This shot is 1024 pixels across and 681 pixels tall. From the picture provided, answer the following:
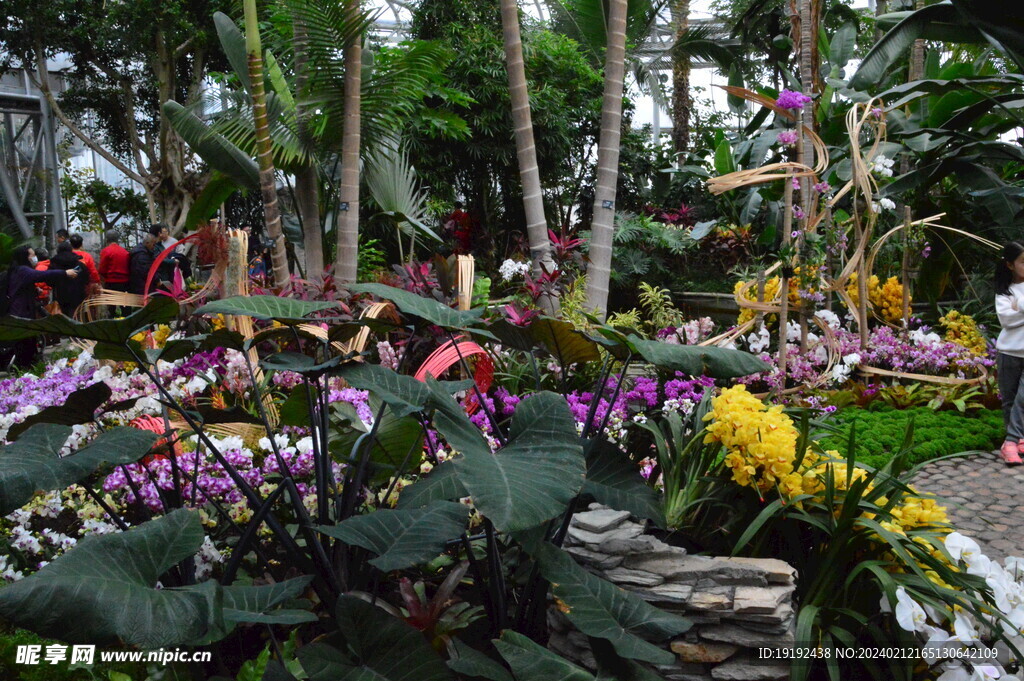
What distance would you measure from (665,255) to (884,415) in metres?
5.79

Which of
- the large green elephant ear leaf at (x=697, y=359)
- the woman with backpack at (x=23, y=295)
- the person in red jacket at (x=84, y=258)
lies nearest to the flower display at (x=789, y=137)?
the large green elephant ear leaf at (x=697, y=359)

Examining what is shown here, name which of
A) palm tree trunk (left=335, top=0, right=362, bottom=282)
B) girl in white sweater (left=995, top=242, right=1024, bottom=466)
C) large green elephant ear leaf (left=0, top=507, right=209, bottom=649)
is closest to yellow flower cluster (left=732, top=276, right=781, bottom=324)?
girl in white sweater (left=995, top=242, right=1024, bottom=466)

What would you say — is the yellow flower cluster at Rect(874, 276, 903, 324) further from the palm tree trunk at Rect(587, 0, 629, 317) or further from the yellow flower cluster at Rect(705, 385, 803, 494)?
the yellow flower cluster at Rect(705, 385, 803, 494)

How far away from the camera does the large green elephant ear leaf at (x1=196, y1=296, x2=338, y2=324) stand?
73.8 inches

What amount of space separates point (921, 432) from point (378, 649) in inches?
168

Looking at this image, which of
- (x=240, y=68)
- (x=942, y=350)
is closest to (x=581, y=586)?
(x=942, y=350)

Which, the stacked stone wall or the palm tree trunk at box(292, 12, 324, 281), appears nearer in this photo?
the stacked stone wall

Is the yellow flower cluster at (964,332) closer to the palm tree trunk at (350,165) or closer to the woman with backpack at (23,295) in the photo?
the palm tree trunk at (350,165)

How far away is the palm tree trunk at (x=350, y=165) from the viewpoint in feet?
18.7

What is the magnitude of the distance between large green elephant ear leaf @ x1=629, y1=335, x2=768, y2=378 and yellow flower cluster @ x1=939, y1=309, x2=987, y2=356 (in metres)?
5.05

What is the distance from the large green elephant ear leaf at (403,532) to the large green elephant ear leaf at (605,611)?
225 millimetres

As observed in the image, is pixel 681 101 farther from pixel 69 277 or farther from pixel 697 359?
pixel 697 359

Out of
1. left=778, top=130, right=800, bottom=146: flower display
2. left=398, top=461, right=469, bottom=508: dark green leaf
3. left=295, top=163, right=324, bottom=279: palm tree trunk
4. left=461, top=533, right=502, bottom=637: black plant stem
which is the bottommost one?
left=461, top=533, right=502, bottom=637: black plant stem

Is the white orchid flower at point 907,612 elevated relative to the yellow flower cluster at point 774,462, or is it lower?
lower
